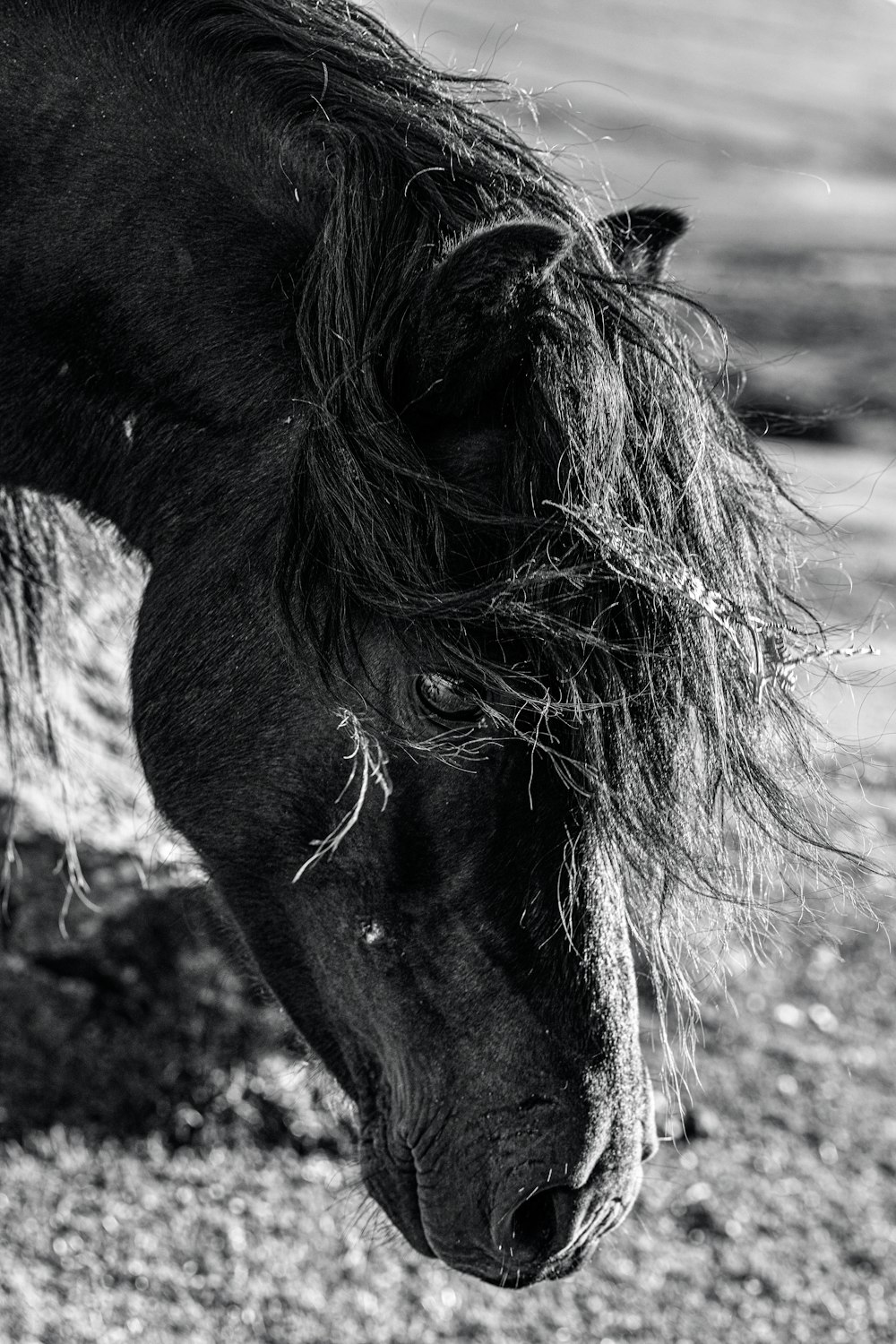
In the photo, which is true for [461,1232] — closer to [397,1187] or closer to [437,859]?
[397,1187]

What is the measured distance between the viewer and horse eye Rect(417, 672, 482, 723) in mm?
1959

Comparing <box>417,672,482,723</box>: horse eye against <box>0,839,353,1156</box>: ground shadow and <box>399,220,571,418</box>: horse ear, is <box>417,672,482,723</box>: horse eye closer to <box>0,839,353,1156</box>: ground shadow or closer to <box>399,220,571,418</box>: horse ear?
<box>399,220,571,418</box>: horse ear

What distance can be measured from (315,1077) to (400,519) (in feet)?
3.81

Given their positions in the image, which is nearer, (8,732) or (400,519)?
(400,519)

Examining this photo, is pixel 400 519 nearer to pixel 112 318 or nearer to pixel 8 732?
pixel 112 318

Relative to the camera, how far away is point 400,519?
194cm

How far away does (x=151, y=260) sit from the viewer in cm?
214

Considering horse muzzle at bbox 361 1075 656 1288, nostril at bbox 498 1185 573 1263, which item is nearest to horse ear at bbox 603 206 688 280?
horse muzzle at bbox 361 1075 656 1288

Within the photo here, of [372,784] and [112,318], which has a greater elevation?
[112,318]

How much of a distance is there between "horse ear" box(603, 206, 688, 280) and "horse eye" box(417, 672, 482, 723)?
88cm

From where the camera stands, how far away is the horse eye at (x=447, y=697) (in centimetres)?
196

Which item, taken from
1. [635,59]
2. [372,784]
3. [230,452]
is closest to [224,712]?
[372,784]

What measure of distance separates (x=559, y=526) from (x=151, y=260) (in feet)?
2.82

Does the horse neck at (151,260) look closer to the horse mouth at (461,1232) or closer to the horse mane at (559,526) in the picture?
the horse mane at (559,526)
